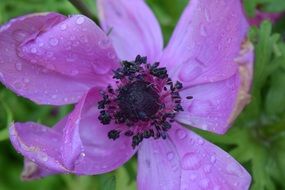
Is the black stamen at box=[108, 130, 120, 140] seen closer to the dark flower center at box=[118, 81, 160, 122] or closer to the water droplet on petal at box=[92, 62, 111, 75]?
the dark flower center at box=[118, 81, 160, 122]

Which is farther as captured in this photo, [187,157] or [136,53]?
→ [136,53]

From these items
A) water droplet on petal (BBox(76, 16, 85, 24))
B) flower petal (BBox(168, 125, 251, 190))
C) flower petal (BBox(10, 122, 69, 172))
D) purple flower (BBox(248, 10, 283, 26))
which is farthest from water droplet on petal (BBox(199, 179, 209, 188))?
purple flower (BBox(248, 10, 283, 26))

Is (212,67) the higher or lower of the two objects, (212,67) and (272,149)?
the higher

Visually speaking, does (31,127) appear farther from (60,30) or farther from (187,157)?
(187,157)

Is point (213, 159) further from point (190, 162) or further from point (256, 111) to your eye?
point (256, 111)

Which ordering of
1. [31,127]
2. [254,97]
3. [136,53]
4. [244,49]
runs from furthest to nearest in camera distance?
[254,97], [136,53], [31,127], [244,49]

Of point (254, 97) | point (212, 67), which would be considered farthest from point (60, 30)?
point (254, 97)

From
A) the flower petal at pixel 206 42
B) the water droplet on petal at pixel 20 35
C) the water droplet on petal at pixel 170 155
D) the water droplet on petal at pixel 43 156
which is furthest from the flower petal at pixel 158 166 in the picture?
the water droplet on petal at pixel 20 35

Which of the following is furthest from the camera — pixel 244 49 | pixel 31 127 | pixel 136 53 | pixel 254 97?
pixel 254 97
